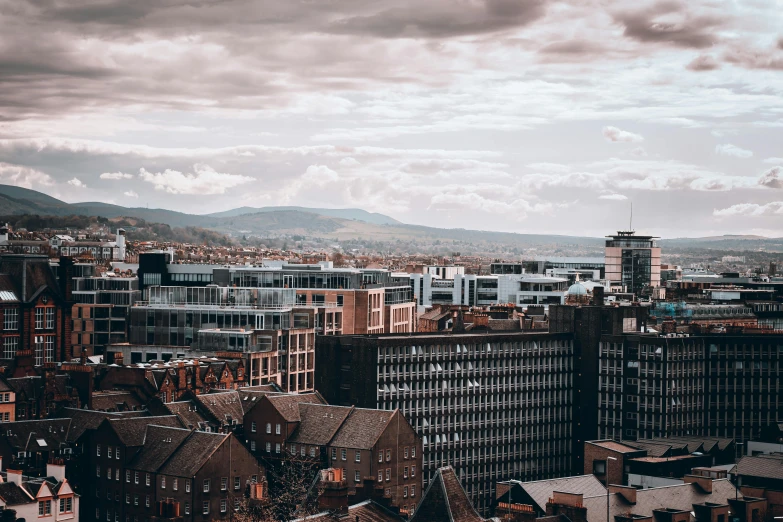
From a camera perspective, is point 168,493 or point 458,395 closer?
point 168,493

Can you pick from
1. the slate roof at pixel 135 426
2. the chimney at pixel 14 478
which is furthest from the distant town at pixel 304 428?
the chimney at pixel 14 478

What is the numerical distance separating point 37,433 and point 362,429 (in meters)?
33.4

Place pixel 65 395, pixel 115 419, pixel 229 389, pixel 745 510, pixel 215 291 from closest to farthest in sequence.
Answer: pixel 745 510
pixel 115 419
pixel 65 395
pixel 229 389
pixel 215 291

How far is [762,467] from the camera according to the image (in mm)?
140000

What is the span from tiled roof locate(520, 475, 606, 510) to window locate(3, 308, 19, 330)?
84511 mm

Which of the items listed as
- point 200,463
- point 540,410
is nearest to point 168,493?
point 200,463

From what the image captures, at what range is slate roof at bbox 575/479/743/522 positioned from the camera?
396 ft

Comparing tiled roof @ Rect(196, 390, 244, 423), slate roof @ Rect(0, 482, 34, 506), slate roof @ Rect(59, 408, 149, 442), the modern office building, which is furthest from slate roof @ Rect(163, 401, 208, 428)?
the modern office building

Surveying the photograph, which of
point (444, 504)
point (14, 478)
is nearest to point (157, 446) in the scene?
point (14, 478)

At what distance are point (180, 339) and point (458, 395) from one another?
130 feet

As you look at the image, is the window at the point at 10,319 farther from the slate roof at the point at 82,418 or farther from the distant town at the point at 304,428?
the slate roof at the point at 82,418

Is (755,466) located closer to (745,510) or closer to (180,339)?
(745,510)

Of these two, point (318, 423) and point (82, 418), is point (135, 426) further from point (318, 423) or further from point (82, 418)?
point (318, 423)

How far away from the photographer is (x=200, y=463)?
5128 inches
